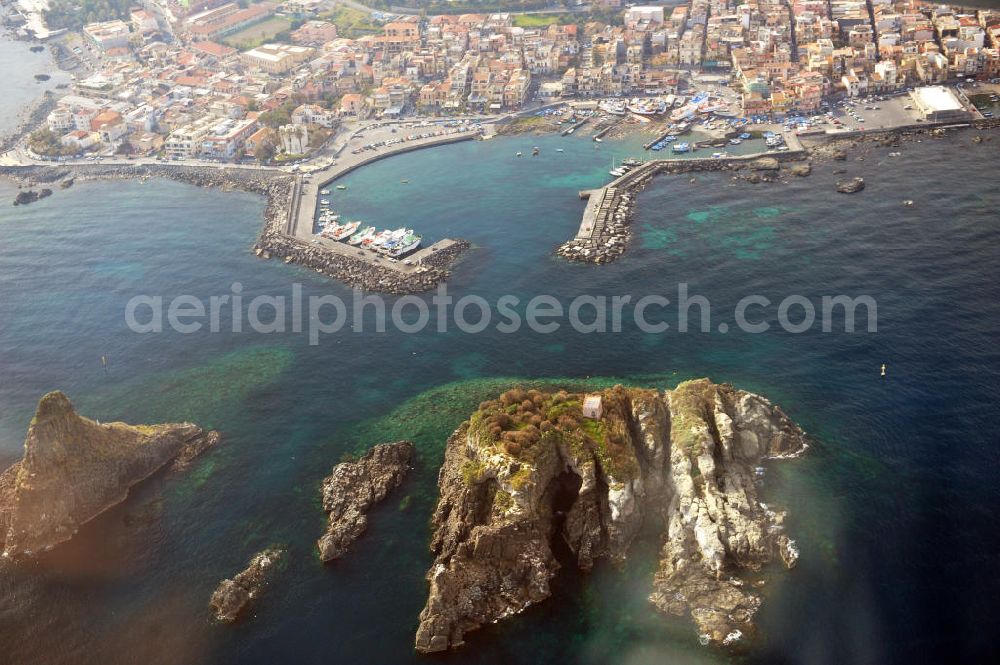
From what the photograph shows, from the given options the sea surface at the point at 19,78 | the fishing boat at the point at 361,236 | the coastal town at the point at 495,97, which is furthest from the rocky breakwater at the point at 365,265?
the sea surface at the point at 19,78

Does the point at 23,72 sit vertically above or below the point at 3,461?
above

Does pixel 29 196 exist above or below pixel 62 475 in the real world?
above

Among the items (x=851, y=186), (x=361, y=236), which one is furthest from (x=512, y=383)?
(x=851, y=186)

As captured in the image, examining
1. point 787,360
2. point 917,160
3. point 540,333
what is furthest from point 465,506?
point 917,160

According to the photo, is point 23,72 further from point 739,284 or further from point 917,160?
point 917,160

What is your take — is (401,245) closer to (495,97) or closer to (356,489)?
(356,489)
